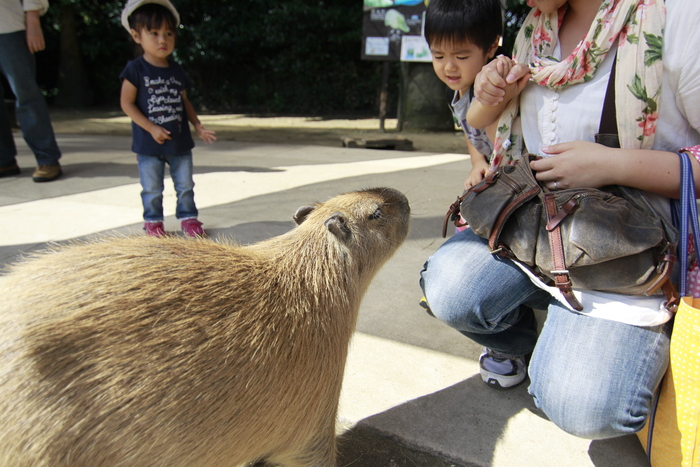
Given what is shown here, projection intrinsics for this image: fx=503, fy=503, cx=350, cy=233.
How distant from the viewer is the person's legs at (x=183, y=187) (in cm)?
353

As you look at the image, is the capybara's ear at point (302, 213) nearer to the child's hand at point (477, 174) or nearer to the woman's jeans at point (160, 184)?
the child's hand at point (477, 174)

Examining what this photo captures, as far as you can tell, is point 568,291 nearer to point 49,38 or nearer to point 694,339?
point 694,339

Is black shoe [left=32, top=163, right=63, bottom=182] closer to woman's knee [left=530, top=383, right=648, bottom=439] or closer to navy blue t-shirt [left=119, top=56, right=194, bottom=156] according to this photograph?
navy blue t-shirt [left=119, top=56, right=194, bottom=156]

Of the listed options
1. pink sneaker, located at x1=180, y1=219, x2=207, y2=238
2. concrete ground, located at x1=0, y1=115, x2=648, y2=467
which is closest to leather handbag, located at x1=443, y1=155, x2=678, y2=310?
concrete ground, located at x1=0, y1=115, x2=648, y2=467

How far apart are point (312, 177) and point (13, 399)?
4.15 meters

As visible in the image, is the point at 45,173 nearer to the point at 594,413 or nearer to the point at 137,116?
the point at 137,116

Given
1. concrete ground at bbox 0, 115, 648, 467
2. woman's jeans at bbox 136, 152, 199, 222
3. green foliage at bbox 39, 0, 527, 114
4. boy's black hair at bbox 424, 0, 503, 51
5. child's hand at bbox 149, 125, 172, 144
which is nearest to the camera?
concrete ground at bbox 0, 115, 648, 467

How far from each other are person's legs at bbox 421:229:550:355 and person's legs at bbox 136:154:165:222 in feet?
7.20

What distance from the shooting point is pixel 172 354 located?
4.00 ft

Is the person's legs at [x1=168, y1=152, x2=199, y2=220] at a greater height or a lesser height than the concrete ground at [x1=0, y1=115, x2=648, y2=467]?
greater

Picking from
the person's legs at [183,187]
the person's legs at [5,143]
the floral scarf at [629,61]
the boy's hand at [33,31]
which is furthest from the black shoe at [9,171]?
the floral scarf at [629,61]

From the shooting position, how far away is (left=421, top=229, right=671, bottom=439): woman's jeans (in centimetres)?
145

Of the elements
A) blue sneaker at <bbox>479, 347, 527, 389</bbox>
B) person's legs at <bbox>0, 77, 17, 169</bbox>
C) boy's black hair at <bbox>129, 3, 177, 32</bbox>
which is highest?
boy's black hair at <bbox>129, 3, 177, 32</bbox>

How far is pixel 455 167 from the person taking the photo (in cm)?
582
